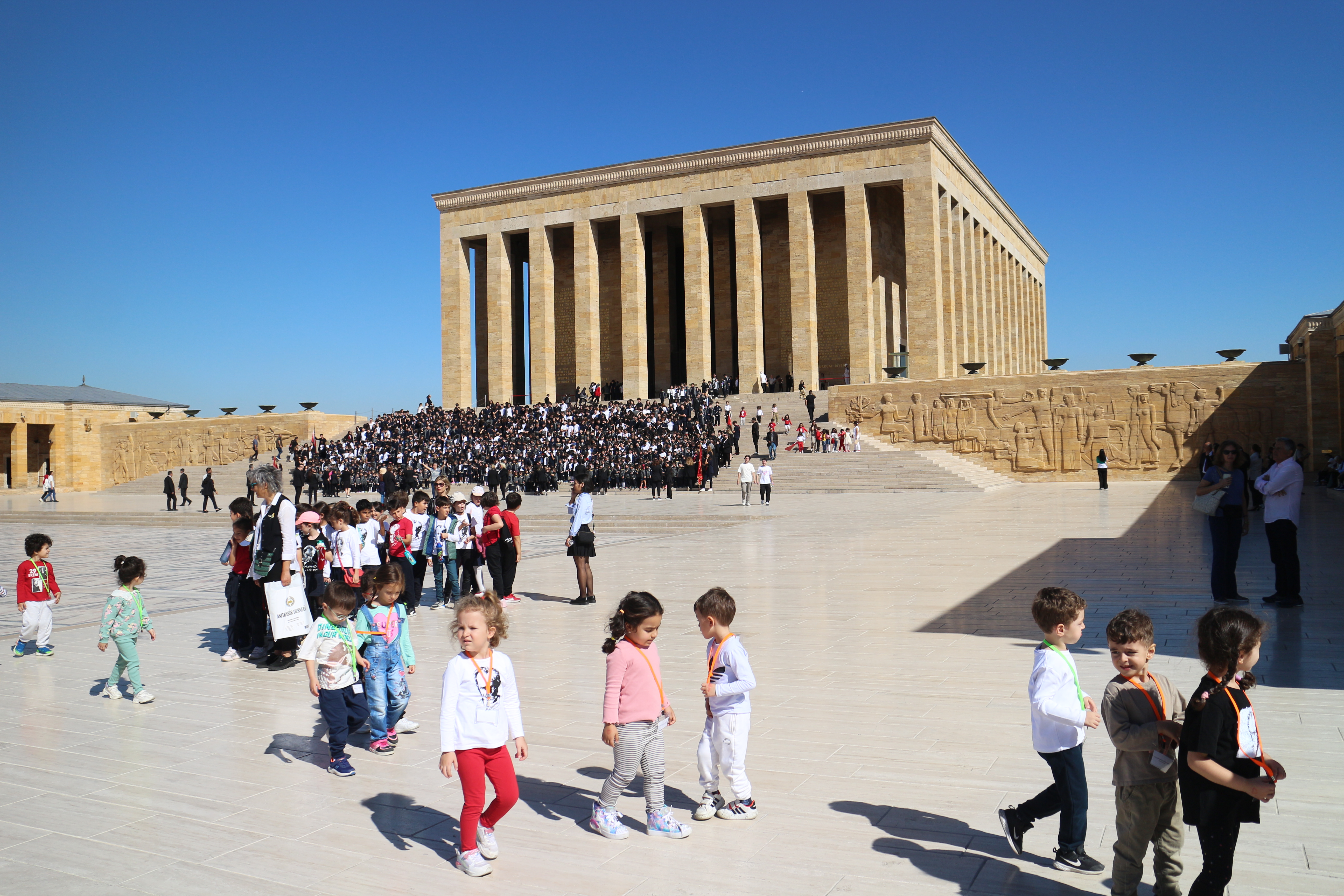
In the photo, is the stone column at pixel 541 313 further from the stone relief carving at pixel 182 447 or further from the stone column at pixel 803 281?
the stone column at pixel 803 281

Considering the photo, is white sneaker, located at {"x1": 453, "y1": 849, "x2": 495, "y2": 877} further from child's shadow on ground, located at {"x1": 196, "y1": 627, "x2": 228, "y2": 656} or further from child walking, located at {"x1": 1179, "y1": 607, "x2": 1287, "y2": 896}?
child's shadow on ground, located at {"x1": 196, "y1": 627, "x2": 228, "y2": 656}

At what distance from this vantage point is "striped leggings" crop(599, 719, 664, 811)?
390 cm

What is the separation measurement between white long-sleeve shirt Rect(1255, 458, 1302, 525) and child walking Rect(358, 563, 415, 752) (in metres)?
7.10

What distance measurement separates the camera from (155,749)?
523cm

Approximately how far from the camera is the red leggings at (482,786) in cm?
359

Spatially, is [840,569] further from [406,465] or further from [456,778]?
[406,465]

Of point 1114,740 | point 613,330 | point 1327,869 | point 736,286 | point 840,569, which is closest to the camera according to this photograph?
point 1114,740

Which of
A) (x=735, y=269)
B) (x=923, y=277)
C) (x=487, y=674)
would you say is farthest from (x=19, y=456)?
(x=487, y=674)

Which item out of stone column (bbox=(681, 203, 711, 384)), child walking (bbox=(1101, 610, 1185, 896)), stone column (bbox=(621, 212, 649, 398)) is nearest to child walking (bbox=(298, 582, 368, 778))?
Result: child walking (bbox=(1101, 610, 1185, 896))

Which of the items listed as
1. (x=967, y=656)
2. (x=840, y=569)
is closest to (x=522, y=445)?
(x=840, y=569)

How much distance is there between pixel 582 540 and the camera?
1010cm

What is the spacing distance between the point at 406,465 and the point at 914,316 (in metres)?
19.6

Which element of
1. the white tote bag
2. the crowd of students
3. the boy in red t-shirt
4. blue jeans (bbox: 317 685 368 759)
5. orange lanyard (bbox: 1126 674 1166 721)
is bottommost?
blue jeans (bbox: 317 685 368 759)

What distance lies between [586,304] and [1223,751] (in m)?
41.6
